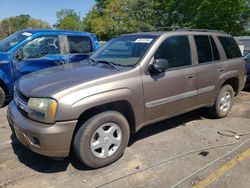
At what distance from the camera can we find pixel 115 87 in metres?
3.56

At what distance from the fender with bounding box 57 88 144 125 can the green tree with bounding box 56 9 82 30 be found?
77.8m

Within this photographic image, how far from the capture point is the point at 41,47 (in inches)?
265

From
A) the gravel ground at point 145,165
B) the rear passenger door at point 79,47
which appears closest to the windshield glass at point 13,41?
the rear passenger door at point 79,47

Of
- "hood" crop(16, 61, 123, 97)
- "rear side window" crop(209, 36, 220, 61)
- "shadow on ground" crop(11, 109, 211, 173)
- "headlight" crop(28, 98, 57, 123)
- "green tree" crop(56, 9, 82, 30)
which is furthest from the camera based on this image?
"green tree" crop(56, 9, 82, 30)

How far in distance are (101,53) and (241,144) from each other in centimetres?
268

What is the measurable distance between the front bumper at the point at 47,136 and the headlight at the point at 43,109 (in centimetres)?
7

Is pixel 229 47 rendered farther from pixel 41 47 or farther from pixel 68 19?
pixel 68 19

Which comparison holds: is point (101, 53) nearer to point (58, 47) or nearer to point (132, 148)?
point (132, 148)

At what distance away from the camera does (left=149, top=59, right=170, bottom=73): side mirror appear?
12.8 feet

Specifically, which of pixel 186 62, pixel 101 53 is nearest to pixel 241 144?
pixel 186 62

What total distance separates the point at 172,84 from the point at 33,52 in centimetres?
378

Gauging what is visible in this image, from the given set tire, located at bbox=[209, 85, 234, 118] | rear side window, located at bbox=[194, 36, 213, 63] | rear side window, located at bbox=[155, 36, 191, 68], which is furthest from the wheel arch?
tire, located at bbox=[209, 85, 234, 118]

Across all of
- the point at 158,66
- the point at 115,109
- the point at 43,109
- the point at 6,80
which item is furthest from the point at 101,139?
the point at 6,80

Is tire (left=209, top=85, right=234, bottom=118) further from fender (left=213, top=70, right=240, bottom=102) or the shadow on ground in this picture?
the shadow on ground
